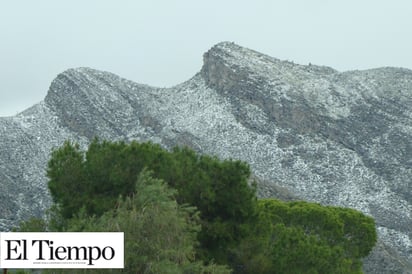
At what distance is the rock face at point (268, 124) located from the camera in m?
89.8

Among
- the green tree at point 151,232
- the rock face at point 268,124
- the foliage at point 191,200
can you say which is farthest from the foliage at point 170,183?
Answer: the rock face at point 268,124

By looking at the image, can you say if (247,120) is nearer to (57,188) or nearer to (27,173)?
(27,173)

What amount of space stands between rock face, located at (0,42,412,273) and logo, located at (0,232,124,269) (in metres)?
61.1

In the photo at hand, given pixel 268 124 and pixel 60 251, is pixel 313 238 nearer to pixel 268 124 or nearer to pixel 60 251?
pixel 60 251

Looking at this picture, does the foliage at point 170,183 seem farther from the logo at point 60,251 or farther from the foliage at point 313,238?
the logo at point 60,251

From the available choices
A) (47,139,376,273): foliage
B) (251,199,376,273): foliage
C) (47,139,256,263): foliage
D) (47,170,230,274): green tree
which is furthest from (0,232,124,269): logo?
(251,199,376,273): foliage

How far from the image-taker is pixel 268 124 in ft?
323

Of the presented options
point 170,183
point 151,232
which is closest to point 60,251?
point 151,232

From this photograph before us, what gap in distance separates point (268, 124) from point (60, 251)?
259 feet

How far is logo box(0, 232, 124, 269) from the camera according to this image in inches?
789

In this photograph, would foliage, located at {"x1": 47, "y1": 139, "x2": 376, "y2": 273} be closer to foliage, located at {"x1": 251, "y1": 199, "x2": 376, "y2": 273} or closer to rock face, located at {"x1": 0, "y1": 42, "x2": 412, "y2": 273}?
foliage, located at {"x1": 251, "y1": 199, "x2": 376, "y2": 273}

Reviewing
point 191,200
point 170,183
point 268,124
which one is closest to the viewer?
point 170,183

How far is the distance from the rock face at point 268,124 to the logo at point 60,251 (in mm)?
61141

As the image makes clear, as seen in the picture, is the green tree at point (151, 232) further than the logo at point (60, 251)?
Yes
